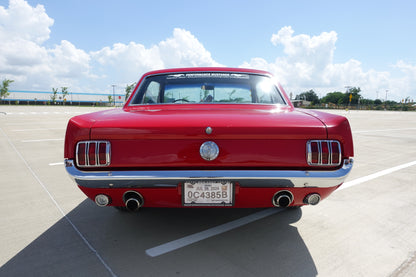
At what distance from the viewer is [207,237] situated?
2.41 meters

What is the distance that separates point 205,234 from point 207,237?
2.3 inches

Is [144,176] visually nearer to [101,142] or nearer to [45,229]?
[101,142]

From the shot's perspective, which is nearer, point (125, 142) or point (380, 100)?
point (125, 142)

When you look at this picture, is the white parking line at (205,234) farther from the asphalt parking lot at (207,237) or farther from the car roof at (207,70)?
the car roof at (207,70)

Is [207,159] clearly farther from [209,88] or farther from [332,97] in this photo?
[332,97]

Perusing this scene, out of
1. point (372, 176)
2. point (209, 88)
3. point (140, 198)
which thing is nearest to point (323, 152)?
point (140, 198)

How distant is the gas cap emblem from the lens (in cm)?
190

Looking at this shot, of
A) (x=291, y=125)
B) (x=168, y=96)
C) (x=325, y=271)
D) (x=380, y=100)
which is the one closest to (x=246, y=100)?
(x=168, y=96)

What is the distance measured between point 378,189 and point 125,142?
360cm

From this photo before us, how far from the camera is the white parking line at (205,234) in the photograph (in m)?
2.20

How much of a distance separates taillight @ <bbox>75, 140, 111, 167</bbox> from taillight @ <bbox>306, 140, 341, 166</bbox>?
57.1 inches

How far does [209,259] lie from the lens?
2080mm

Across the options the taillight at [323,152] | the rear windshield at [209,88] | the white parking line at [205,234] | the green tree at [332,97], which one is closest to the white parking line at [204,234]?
the white parking line at [205,234]

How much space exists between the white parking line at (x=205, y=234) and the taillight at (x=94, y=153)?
0.84 metres
